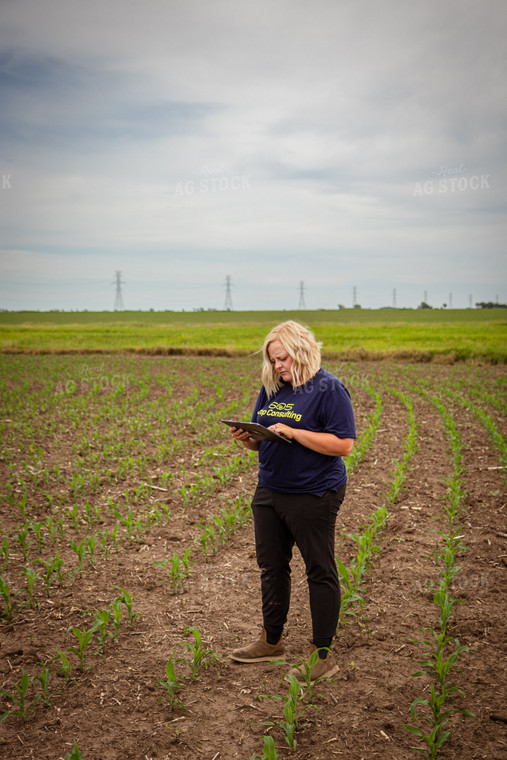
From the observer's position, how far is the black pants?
139 inches

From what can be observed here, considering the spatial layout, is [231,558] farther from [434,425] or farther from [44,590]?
[434,425]

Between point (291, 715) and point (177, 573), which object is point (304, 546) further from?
point (177, 573)

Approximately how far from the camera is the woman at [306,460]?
11.4ft

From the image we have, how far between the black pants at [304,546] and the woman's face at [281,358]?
2.62 ft

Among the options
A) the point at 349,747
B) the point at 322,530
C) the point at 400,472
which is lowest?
the point at 349,747

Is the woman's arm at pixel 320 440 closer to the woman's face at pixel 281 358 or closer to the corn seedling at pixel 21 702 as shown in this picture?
the woman's face at pixel 281 358

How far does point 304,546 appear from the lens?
3.58 m

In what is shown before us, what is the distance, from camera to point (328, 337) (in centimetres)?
3872

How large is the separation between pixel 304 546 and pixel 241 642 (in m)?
1.39

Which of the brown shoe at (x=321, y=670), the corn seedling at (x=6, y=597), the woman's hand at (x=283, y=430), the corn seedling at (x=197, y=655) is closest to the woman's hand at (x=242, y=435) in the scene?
the woman's hand at (x=283, y=430)

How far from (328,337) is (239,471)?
1201 inches

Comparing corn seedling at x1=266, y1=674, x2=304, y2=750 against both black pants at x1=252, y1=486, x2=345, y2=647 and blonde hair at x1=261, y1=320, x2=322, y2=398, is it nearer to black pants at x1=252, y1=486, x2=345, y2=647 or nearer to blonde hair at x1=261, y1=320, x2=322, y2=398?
black pants at x1=252, y1=486, x2=345, y2=647

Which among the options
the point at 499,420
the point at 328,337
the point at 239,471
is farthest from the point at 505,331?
the point at 239,471

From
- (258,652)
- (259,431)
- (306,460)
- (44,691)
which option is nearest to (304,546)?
(306,460)
